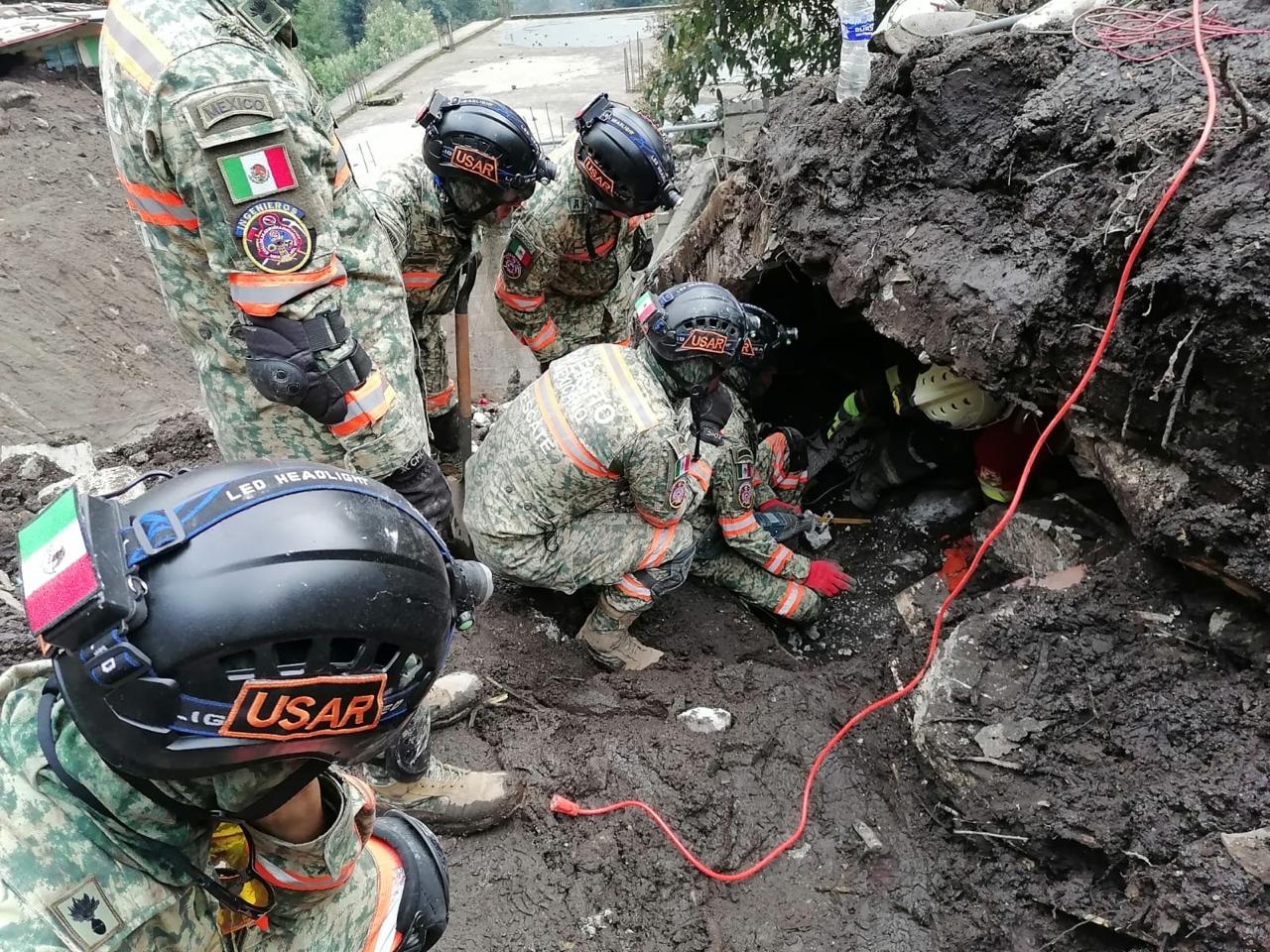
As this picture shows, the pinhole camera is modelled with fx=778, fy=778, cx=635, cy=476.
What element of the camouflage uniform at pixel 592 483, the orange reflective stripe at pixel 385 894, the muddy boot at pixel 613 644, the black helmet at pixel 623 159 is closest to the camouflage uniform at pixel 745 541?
the camouflage uniform at pixel 592 483

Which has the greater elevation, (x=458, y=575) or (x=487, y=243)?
(x=458, y=575)

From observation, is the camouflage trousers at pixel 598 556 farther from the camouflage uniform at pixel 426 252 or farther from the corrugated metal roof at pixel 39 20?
the corrugated metal roof at pixel 39 20

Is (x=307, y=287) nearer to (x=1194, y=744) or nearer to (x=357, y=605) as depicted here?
(x=357, y=605)

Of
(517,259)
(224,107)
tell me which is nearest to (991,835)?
(224,107)

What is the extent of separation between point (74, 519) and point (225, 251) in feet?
4.76

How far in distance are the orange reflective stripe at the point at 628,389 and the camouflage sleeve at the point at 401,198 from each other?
129 centimetres

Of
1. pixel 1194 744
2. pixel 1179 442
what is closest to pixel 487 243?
pixel 1179 442

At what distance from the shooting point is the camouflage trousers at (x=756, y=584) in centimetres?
425

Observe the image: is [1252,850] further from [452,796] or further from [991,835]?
[452,796]

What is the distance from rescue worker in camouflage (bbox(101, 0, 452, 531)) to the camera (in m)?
2.22

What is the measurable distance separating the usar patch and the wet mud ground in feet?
5.29

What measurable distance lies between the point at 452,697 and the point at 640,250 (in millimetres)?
3239

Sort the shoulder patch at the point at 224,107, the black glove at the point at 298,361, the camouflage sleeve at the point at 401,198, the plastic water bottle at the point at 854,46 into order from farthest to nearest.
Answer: the camouflage sleeve at the point at 401,198 < the plastic water bottle at the point at 854,46 < the black glove at the point at 298,361 < the shoulder patch at the point at 224,107

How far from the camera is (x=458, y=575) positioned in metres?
1.62
